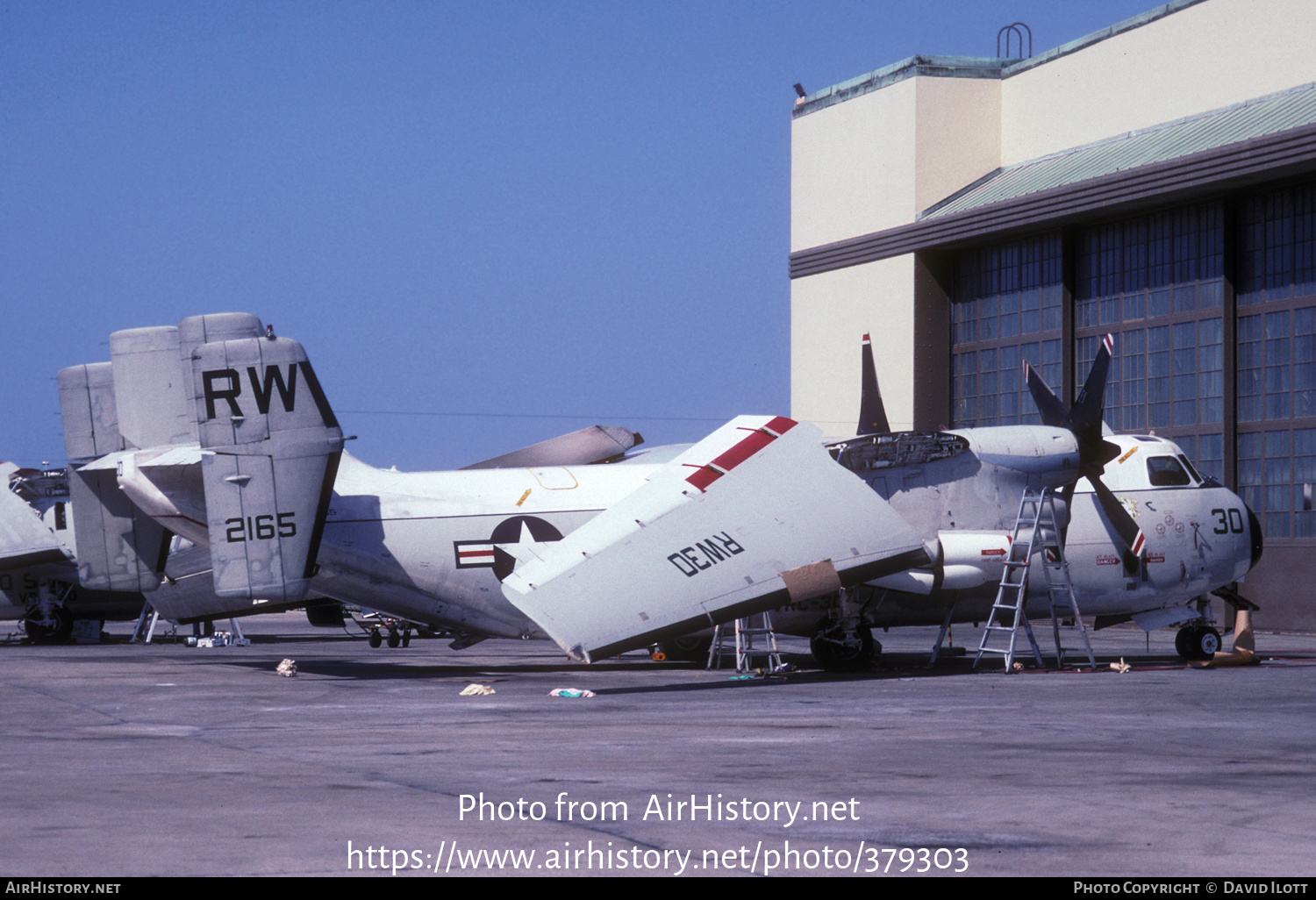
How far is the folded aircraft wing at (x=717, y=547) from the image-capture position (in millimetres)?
21250

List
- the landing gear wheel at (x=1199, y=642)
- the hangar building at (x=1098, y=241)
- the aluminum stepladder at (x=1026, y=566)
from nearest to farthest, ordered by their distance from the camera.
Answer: the aluminum stepladder at (x=1026, y=566)
the landing gear wheel at (x=1199, y=642)
the hangar building at (x=1098, y=241)

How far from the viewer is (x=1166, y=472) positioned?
2794 centimetres

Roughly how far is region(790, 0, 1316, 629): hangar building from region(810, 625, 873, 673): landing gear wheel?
2339 centimetres

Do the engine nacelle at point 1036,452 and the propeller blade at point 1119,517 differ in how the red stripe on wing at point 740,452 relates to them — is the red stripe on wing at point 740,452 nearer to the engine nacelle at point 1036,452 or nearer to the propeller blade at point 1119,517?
the engine nacelle at point 1036,452

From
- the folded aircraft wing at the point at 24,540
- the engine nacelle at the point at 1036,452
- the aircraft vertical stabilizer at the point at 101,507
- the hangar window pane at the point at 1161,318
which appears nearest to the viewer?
the engine nacelle at the point at 1036,452

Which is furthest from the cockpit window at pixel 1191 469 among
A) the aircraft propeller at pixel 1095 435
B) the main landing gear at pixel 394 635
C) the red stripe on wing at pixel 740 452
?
the main landing gear at pixel 394 635

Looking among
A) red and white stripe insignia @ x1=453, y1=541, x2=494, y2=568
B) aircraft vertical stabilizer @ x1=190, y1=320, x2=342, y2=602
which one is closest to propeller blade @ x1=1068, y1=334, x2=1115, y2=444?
red and white stripe insignia @ x1=453, y1=541, x2=494, y2=568

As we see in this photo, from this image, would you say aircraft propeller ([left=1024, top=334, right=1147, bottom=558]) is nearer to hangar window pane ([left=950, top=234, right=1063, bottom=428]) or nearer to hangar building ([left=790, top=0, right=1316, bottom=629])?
hangar building ([left=790, top=0, right=1316, bottom=629])

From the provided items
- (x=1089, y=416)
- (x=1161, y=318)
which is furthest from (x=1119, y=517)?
(x=1161, y=318)

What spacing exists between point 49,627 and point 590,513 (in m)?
24.3

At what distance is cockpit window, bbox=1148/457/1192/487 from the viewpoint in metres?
27.8

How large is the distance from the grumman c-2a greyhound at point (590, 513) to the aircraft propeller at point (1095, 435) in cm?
5

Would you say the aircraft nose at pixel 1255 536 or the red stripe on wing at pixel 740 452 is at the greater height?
the red stripe on wing at pixel 740 452
